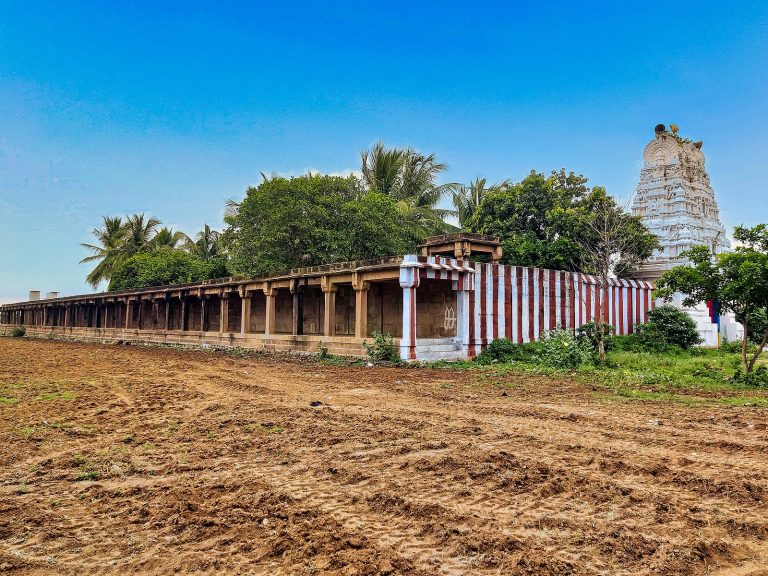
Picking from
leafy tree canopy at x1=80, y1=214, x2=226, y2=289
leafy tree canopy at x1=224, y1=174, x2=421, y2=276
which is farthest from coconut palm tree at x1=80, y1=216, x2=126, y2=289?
leafy tree canopy at x1=224, y1=174, x2=421, y2=276

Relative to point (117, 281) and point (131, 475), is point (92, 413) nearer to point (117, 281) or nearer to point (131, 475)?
point (131, 475)

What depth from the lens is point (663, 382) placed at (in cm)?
1092

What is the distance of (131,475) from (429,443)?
2.84 meters

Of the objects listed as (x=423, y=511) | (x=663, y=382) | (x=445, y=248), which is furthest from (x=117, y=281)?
(x=423, y=511)

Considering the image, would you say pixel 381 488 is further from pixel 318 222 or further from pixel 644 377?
pixel 318 222

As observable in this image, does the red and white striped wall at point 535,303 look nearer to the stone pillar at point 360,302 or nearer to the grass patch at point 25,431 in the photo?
the stone pillar at point 360,302

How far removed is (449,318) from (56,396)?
11.9 metres

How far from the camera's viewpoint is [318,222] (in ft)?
81.1

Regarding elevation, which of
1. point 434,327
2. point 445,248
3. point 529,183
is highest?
point 529,183

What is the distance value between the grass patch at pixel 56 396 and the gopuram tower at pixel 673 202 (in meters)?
23.9

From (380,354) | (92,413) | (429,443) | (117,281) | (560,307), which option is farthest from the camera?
(117,281)

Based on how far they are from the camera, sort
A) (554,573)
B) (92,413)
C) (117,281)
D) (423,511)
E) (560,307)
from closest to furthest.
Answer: (554,573) < (423,511) < (92,413) < (560,307) < (117,281)

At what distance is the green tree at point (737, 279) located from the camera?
10.3 m

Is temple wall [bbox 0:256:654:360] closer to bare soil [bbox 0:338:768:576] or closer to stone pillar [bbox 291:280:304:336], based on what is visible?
stone pillar [bbox 291:280:304:336]
